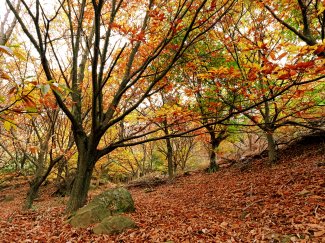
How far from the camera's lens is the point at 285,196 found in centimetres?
520

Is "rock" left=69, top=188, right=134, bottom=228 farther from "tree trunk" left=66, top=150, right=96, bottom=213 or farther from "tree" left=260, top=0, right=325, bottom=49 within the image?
"tree" left=260, top=0, right=325, bottom=49

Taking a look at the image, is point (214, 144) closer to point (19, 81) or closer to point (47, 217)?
point (47, 217)

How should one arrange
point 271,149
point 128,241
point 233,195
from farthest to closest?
point 271,149, point 233,195, point 128,241

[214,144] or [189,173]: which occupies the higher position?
[214,144]

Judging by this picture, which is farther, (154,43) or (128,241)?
(154,43)

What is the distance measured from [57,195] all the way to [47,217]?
1032 centimetres

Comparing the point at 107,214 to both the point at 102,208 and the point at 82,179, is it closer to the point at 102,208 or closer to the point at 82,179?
the point at 102,208

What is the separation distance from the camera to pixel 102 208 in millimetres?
5414

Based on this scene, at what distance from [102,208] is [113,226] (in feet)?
3.20

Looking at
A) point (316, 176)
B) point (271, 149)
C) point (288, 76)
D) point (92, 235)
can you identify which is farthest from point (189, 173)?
point (288, 76)

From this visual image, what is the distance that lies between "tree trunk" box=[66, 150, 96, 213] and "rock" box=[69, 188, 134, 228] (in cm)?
30

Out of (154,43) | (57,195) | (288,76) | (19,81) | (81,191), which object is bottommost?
(57,195)

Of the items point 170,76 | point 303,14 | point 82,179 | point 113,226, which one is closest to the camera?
point 113,226

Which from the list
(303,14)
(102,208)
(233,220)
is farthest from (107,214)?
(303,14)
